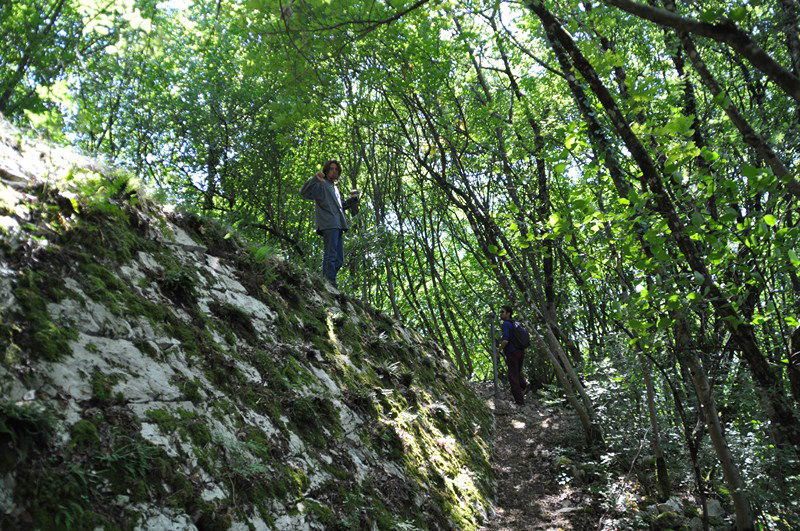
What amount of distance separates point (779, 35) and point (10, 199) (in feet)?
26.1

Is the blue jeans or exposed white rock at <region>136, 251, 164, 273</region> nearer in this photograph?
exposed white rock at <region>136, 251, 164, 273</region>

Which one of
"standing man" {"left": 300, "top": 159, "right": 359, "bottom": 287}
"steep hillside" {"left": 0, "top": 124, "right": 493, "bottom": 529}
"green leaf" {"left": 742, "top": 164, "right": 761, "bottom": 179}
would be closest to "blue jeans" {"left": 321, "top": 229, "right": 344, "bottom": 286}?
"standing man" {"left": 300, "top": 159, "right": 359, "bottom": 287}

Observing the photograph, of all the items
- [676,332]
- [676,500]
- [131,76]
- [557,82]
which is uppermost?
[131,76]

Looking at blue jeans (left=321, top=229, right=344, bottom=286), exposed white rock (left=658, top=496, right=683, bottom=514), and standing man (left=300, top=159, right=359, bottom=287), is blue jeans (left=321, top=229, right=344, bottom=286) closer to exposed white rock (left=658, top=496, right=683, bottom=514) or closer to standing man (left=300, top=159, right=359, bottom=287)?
standing man (left=300, top=159, right=359, bottom=287)

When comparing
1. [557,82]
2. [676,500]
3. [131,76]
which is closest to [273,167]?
[131,76]

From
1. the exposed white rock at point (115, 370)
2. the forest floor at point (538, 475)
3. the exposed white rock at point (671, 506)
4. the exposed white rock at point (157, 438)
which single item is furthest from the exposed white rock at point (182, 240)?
the exposed white rock at point (671, 506)

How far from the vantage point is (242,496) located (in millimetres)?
3061

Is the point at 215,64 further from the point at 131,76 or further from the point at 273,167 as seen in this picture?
the point at 273,167

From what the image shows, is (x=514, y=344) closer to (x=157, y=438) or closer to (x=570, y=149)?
(x=570, y=149)

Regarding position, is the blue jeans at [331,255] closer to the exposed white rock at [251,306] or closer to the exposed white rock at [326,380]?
the exposed white rock at [251,306]

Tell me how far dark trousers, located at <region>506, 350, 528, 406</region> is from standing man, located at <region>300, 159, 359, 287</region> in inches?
198

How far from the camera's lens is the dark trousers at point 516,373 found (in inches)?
467

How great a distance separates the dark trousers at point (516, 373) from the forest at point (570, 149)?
130 cm

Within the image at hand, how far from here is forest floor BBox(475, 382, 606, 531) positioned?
19.6 ft
